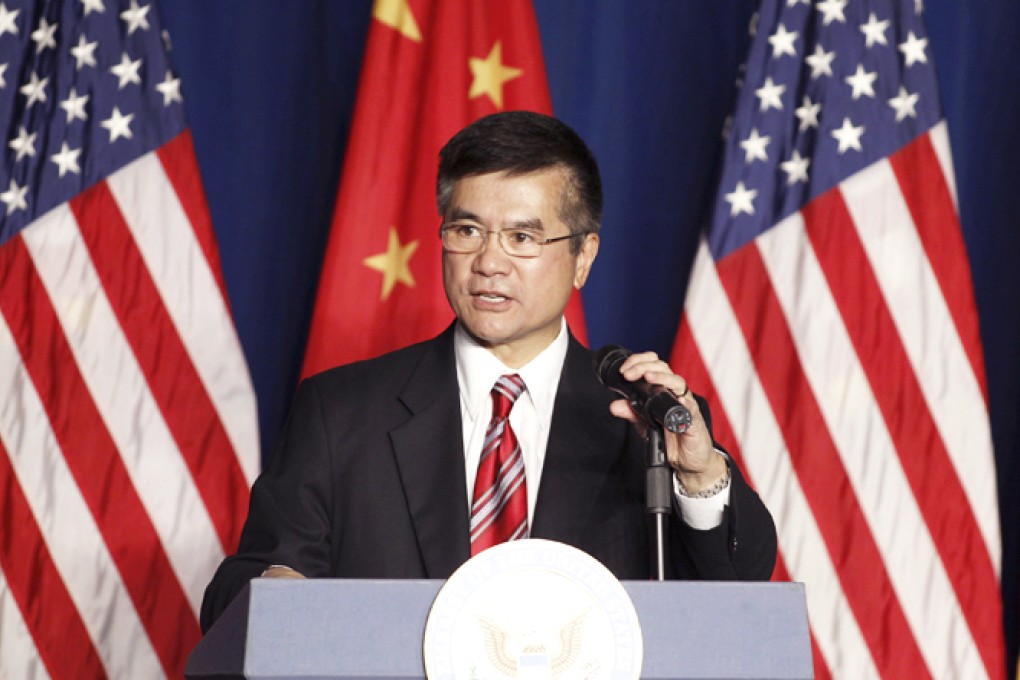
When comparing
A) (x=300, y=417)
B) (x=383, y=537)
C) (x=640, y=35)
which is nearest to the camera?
(x=383, y=537)

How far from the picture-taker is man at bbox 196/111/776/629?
2.17 m

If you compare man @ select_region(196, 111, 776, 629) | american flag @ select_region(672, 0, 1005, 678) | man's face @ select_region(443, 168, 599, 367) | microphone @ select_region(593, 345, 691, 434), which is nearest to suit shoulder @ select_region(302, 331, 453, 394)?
man @ select_region(196, 111, 776, 629)

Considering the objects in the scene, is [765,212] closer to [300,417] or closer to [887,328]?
[887,328]

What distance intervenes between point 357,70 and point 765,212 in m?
1.30

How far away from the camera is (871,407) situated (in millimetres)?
3215

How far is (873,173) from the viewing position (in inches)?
130

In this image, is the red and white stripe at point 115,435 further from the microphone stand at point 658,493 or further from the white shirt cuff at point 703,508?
the microphone stand at point 658,493

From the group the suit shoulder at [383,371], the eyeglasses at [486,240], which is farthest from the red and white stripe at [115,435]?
the eyeglasses at [486,240]

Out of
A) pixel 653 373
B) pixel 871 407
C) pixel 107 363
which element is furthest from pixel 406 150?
pixel 653 373

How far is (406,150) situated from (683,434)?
1742mm

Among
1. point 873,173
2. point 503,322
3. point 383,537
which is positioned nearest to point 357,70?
point 873,173

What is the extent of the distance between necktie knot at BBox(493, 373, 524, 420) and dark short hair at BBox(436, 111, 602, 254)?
0.27 metres

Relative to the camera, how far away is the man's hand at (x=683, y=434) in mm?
1749

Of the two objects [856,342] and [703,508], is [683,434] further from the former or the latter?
[856,342]
